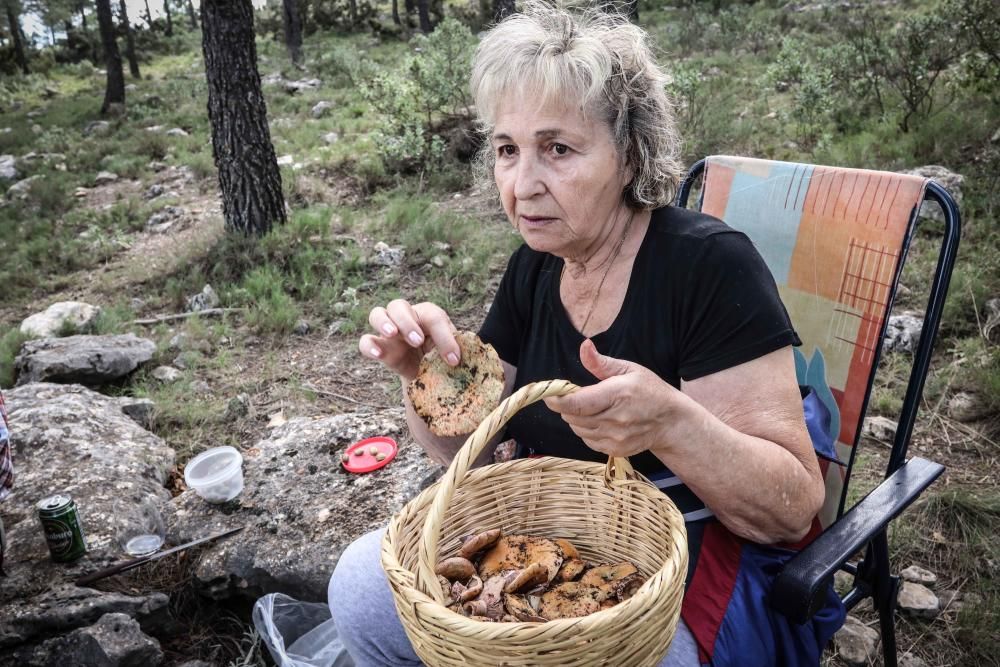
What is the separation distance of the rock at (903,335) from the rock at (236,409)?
349cm

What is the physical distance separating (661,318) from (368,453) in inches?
69.0

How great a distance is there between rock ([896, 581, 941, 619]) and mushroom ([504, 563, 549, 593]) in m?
1.68

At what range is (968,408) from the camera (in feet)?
11.0

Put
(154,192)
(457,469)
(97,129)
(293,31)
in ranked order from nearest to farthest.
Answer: (457,469) < (154,192) < (97,129) < (293,31)

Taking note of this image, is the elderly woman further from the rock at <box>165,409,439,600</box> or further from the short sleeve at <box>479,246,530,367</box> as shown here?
the rock at <box>165,409,439,600</box>

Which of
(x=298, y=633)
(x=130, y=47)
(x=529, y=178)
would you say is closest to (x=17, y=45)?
(x=130, y=47)

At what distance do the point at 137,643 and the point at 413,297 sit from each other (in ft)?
10.4

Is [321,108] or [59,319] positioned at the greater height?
[321,108]

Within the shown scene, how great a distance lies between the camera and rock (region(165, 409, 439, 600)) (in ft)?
8.50

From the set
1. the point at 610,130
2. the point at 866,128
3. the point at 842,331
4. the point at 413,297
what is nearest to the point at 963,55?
the point at 866,128

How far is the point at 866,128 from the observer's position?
261 inches

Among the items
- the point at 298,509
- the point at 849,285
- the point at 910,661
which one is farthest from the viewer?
the point at 298,509

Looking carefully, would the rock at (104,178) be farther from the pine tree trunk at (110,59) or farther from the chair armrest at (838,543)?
the chair armrest at (838,543)

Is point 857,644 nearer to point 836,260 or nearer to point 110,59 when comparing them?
point 836,260
